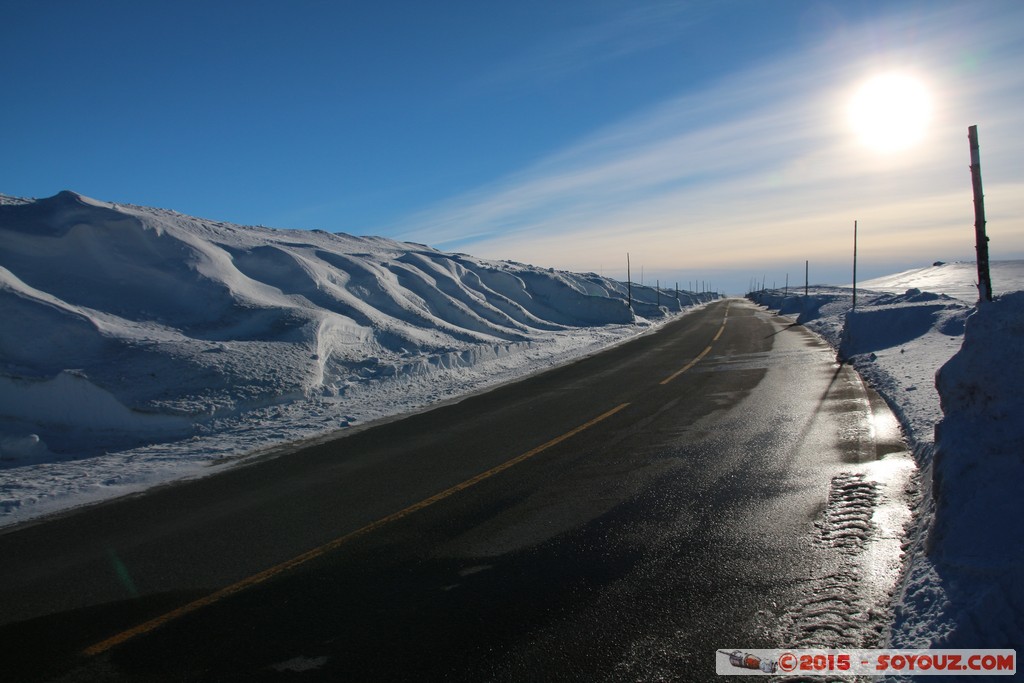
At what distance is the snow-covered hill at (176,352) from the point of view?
415 inches

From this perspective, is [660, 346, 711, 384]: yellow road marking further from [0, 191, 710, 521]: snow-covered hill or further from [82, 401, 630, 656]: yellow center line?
[82, 401, 630, 656]: yellow center line

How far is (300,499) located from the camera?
695 centimetres

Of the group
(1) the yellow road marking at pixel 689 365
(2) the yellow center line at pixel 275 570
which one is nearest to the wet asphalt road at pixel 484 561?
(2) the yellow center line at pixel 275 570

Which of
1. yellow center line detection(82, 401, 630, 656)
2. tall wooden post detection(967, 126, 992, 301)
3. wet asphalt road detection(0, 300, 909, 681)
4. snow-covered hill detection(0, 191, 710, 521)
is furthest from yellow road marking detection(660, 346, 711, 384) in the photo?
yellow center line detection(82, 401, 630, 656)

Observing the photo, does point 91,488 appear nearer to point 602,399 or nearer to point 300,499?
point 300,499

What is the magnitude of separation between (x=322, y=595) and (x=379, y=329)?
18.2 metres

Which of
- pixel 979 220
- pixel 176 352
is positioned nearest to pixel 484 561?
pixel 979 220

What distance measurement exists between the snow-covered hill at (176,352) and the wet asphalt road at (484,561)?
104 inches

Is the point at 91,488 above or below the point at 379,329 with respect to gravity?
below

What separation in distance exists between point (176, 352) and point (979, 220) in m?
15.5

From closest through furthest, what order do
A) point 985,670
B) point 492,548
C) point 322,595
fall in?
1. point 985,670
2. point 322,595
3. point 492,548

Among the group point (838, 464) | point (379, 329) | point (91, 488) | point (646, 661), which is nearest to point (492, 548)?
point (646, 661)

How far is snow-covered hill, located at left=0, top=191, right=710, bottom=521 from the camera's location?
10531 millimetres

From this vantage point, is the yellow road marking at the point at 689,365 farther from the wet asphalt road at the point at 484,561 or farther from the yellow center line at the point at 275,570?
the yellow center line at the point at 275,570
